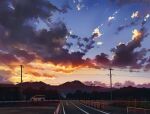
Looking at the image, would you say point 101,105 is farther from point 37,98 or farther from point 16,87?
point 16,87

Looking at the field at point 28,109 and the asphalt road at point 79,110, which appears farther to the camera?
the field at point 28,109

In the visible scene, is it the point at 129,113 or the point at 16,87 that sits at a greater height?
the point at 16,87

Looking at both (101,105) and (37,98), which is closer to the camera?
(101,105)

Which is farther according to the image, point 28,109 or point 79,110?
point 28,109

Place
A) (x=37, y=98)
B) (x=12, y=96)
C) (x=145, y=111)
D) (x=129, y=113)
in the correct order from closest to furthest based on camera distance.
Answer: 1. (x=145, y=111)
2. (x=129, y=113)
3. (x=37, y=98)
4. (x=12, y=96)

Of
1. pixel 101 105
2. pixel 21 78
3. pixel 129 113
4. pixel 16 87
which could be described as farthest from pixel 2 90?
pixel 129 113

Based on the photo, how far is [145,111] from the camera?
36.2 metres

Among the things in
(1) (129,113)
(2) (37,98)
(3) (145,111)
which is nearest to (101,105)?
(1) (129,113)

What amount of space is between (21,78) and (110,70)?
112ft

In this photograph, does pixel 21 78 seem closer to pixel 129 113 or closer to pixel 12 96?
pixel 12 96

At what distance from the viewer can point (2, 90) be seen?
15700 centimetres

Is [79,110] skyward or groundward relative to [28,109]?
groundward

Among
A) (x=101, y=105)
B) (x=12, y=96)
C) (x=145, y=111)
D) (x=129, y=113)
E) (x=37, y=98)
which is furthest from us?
(x=12, y=96)

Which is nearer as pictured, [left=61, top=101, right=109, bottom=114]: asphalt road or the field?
[left=61, top=101, right=109, bottom=114]: asphalt road
